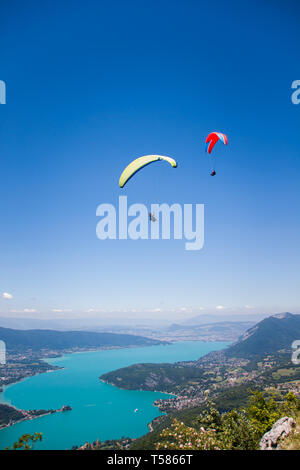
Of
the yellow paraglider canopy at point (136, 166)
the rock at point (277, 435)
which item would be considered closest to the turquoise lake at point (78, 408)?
the rock at point (277, 435)

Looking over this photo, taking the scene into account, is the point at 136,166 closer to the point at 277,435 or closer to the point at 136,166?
the point at 136,166

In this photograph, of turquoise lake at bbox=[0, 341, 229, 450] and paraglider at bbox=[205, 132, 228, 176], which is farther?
turquoise lake at bbox=[0, 341, 229, 450]

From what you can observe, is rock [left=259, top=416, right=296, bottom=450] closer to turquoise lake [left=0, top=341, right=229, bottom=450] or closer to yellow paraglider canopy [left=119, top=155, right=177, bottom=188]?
yellow paraglider canopy [left=119, top=155, right=177, bottom=188]

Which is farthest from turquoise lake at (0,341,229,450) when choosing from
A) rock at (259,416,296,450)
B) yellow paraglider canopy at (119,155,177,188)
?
yellow paraglider canopy at (119,155,177,188)

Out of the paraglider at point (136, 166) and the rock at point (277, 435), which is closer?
the rock at point (277, 435)

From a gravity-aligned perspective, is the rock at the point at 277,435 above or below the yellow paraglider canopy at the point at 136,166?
below

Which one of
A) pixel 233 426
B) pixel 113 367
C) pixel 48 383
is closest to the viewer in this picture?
pixel 233 426

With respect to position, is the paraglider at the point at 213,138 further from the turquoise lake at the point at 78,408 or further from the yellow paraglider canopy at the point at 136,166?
the turquoise lake at the point at 78,408

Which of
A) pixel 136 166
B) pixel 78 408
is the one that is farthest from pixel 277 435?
pixel 78 408
